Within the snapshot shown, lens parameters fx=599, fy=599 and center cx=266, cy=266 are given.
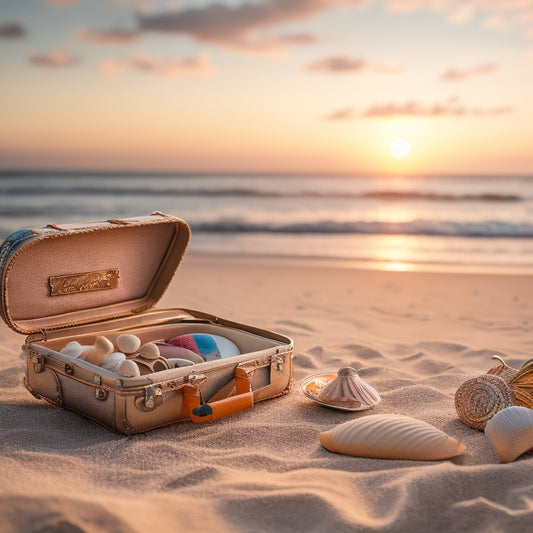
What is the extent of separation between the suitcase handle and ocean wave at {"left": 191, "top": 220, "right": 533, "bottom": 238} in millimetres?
10087

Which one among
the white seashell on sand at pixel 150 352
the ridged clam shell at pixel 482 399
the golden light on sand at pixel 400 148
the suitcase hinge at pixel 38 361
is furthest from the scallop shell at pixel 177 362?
the golden light on sand at pixel 400 148

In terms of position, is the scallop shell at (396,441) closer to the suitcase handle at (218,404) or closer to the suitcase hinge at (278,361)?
the suitcase handle at (218,404)

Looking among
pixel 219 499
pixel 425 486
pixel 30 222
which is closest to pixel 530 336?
pixel 425 486

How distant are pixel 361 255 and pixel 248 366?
704 cm

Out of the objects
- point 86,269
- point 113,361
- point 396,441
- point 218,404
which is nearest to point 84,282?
point 86,269

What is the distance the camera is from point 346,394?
3.21 m

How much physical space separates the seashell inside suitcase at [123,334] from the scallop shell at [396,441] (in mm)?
670

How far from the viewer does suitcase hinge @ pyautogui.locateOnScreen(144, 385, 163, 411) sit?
2.77 meters

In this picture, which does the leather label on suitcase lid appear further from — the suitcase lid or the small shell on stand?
the small shell on stand

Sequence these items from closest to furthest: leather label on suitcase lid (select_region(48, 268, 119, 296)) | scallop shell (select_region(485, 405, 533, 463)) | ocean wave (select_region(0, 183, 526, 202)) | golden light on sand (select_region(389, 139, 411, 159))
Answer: scallop shell (select_region(485, 405, 533, 463))
leather label on suitcase lid (select_region(48, 268, 119, 296))
golden light on sand (select_region(389, 139, 411, 159))
ocean wave (select_region(0, 183, 526, 202))

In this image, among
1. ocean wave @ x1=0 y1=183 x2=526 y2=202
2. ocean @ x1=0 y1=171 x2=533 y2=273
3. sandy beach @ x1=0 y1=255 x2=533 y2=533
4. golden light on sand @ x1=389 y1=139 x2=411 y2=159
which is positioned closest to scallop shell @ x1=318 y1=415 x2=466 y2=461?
sandy beach @ x1=0 y1=255 x2=533 y2=533

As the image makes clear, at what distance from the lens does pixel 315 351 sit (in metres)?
4.44

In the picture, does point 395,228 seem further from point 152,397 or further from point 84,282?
point 152,397

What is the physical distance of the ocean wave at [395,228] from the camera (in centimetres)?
1288
